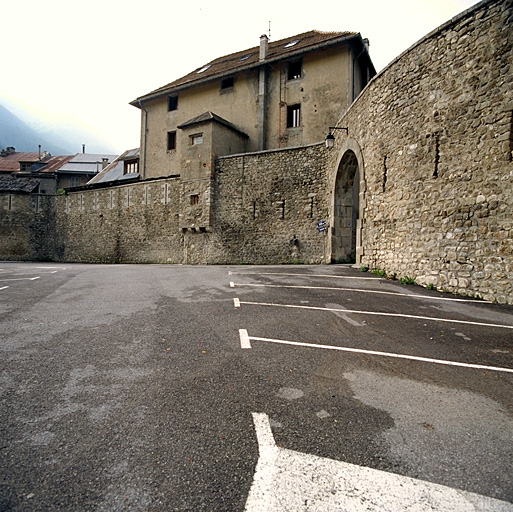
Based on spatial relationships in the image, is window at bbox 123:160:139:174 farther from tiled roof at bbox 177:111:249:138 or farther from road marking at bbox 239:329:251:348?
road marking at bbox 239:329:251:348

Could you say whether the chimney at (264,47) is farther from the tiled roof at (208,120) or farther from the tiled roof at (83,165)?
the tiled roof at (83,165)

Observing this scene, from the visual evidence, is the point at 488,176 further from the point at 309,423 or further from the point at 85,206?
the point at 85,206

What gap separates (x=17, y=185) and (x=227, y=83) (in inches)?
910

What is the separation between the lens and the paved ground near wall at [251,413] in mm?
1841

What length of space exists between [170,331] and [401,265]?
7.89 m

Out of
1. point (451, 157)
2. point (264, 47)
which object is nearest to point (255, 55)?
point (264, 47)

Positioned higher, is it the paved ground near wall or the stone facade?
the stone facade

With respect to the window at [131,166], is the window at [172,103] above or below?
above

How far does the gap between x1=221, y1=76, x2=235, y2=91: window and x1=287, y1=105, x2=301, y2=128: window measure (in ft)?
16.3

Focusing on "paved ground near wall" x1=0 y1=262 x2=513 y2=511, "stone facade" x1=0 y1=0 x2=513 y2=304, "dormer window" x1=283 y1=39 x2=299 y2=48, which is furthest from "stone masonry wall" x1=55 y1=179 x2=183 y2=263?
"paved ground near wall" x1=0 y1=262 x2=513 y2=511

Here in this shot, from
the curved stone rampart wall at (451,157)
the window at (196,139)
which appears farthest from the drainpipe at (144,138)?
the curved stone rampart wall at (451,157)

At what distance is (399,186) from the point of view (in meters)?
10.6

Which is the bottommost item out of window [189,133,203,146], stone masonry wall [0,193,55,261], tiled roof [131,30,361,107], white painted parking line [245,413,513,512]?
white painted parking line [245,413,513,512]

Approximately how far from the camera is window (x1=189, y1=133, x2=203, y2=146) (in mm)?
21844
